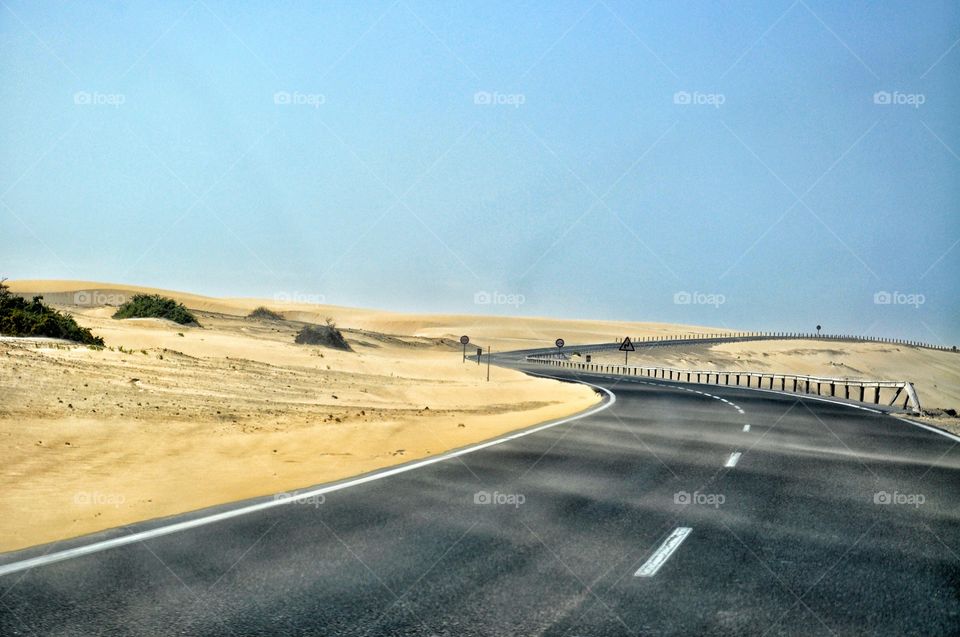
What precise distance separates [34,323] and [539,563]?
93.5ft

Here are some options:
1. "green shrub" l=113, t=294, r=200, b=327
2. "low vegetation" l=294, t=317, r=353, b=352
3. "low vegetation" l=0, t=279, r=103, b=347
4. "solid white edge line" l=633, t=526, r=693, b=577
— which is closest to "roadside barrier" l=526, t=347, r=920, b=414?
"low vegetation" l=294, t=317, r=353, b=352

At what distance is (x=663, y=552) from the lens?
7.68 metres

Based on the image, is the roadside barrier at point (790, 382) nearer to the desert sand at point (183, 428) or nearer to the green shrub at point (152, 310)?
the desert sand at point (183, 428)

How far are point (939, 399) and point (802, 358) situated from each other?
190 ft

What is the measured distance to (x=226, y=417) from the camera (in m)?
19.3

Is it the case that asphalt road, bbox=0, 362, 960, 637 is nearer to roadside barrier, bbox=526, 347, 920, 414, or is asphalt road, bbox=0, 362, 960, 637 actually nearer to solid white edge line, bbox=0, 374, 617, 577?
solid white edge line, bbox=0, 374, 617, 577

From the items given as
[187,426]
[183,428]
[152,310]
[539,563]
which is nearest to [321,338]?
[152,310]

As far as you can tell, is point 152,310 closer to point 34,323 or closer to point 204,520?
point 34,323

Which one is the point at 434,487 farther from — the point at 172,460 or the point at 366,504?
the point at 172,460

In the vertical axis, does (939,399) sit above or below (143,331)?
below

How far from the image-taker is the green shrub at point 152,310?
65.6 m

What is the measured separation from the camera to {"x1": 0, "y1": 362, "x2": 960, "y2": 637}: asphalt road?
5.65 m

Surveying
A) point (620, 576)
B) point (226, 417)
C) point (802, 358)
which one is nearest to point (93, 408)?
point (226, 417)

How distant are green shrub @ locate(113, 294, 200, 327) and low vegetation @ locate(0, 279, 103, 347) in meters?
32.1
